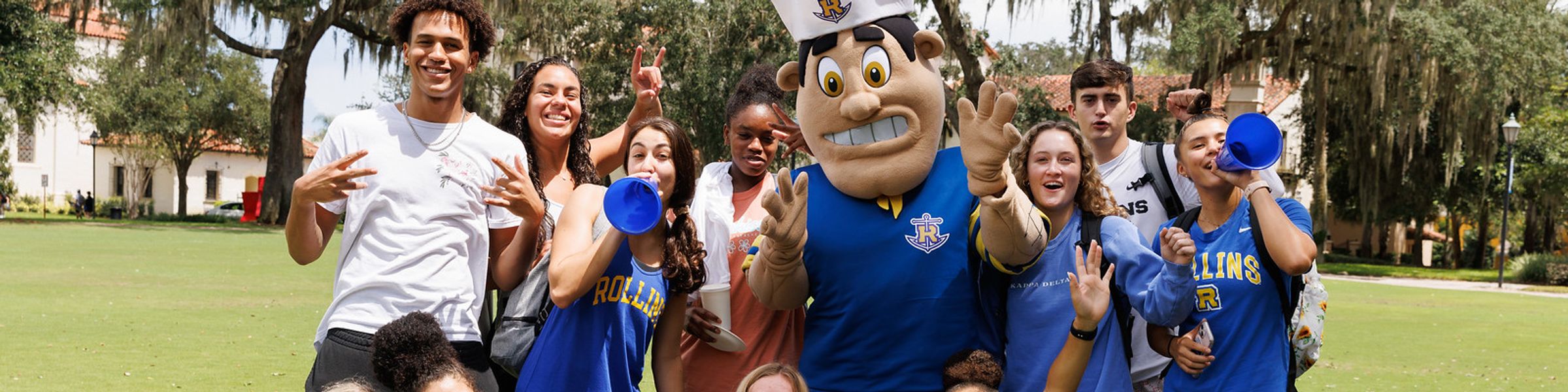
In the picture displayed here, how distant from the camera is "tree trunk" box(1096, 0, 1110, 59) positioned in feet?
73.7

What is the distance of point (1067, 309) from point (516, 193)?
62.8 inches

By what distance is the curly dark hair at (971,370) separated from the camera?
11.4 ft

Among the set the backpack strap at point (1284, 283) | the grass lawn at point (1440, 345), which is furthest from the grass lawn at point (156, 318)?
the grass lawn at point (1440, 345)

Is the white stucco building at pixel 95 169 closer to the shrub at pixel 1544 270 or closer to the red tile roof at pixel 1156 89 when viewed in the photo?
the red tile roof at pixel 1156 89

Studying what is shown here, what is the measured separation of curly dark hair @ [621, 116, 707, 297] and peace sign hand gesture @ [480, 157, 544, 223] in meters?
0.32

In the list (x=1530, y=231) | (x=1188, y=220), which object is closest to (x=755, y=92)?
(x=1188, y=220)

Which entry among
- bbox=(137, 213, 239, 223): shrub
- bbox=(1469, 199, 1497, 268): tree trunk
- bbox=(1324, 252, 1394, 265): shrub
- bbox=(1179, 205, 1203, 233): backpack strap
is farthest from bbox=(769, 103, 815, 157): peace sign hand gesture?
bbox=(137, 213, 239, 223): shrub

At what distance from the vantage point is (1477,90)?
80.7 ft

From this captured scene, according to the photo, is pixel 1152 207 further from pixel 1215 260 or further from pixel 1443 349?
pixel 1443 349

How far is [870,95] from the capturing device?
11.8 feet

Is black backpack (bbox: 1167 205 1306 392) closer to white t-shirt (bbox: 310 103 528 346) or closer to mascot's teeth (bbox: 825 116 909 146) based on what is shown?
mascot's teeth (bbox: 825 116 909 146)

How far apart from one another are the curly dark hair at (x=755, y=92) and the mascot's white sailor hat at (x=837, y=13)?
0.54m

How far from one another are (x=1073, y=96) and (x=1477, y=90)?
23740 mm

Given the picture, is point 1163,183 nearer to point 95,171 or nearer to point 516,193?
point 516,193
